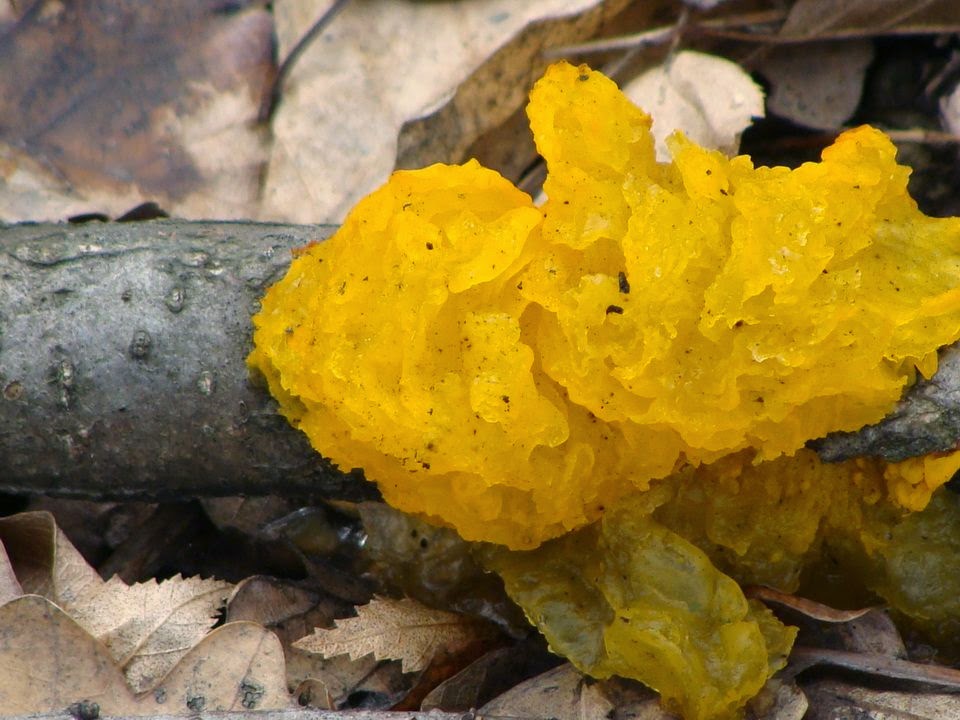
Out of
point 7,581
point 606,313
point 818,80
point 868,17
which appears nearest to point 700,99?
point 818,80

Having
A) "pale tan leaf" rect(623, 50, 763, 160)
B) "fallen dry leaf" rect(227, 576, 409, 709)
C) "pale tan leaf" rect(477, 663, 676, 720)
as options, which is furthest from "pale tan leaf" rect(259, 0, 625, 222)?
"pale tan leaf" rect(477, 663, 676, 720)

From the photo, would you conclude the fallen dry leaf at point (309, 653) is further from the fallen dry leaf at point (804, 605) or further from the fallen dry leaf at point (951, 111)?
the fallen dry leaf at point (951, 111)

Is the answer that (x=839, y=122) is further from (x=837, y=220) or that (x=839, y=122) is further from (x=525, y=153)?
(x=837, y=220)

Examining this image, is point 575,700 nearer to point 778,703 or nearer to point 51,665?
point 778,703

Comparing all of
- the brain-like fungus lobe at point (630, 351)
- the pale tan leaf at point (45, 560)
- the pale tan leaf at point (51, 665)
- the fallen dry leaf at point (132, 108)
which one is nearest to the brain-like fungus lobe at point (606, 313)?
the brain-like fungus lobe at point (630, 351)

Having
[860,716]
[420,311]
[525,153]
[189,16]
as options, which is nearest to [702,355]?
[420,311]
